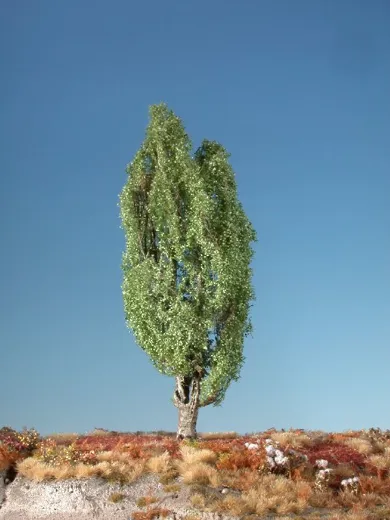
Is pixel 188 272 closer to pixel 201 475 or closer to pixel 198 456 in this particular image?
pixel 198 456

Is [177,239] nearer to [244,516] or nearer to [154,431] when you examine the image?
[154,431]

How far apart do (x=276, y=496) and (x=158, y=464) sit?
15.2 feet

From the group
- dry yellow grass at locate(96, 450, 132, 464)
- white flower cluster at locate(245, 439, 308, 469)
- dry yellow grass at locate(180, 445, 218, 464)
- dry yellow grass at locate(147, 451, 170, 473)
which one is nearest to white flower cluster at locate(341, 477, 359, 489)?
white flower cluster at locate(245, 439, 308, 469)

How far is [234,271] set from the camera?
30.1 metres

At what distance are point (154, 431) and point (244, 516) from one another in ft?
52.0

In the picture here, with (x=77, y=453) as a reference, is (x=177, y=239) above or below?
above

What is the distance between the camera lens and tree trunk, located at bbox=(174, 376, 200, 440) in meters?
30.2

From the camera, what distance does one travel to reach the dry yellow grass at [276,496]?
1920 centimetres

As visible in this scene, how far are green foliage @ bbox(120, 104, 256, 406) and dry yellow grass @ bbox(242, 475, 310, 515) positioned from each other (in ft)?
30.9

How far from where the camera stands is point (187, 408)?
3048 centimetres

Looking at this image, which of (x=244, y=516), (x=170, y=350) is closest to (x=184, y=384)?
(x=170, y=350)

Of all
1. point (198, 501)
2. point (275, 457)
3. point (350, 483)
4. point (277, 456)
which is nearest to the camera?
point (198, 501)

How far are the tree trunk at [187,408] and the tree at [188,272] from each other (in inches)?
1.9

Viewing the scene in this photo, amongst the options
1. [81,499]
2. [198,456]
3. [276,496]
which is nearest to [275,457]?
[276,496]
